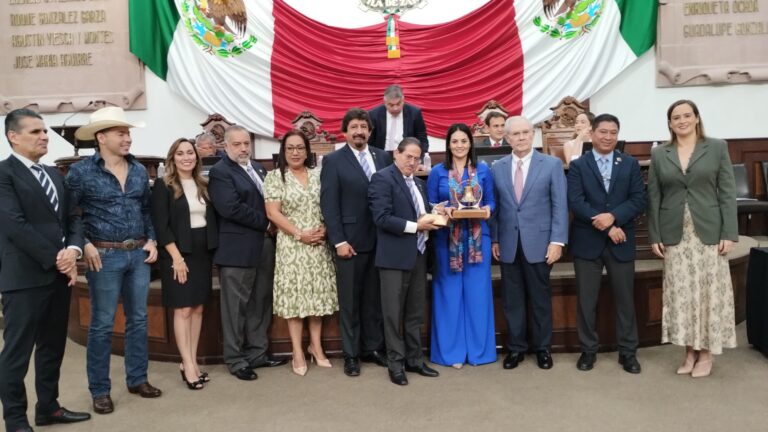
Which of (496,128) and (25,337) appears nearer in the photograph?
(25,337)

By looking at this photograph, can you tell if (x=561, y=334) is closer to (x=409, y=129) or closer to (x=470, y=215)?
(x=470, y=215)

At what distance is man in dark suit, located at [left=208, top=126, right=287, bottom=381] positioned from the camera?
329cm

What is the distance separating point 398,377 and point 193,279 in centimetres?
124

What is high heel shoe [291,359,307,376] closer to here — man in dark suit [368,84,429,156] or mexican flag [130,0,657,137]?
man in dark suit [368,84,429,156]

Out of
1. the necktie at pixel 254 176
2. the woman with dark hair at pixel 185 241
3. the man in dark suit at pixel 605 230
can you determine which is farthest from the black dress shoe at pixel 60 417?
the man in dark suit at pixel 605 230

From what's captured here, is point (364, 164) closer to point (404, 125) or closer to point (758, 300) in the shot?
point (404, 125)

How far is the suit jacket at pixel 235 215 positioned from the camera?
128 inches

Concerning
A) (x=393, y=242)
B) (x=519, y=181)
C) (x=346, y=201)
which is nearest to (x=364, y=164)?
(x=346, y=201)

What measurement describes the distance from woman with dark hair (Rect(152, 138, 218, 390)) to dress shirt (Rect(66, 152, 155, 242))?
0.61ft

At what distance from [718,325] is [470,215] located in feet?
4.74

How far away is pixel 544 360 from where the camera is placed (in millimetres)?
3404

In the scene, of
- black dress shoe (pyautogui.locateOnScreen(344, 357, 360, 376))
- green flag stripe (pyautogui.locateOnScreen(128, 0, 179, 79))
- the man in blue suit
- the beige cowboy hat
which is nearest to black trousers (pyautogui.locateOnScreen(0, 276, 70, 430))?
the beige cowboy hat

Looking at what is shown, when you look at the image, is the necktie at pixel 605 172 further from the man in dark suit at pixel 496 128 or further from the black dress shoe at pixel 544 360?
the man in dark suit at pixel 496 128

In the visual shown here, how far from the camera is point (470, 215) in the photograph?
10.3 feet
